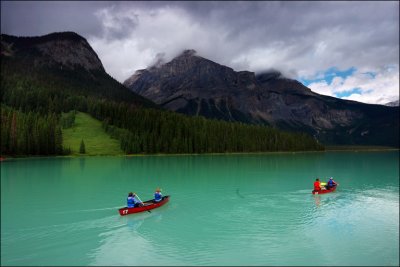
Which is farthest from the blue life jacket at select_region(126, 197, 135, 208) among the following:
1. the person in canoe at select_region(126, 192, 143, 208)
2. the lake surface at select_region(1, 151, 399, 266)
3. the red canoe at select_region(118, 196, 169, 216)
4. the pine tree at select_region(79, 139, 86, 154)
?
the pine tree at select_region(79, 139, 86, 154)

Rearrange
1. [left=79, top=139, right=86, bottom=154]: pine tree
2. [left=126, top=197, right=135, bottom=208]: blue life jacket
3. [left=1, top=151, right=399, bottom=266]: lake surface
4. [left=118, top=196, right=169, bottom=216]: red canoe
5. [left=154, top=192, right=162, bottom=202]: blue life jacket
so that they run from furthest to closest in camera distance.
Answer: [left=79, top=139, right=86, bottom=154]: pine tree, [left=154, top=192, right=162, bottom=202]: blue life jacket, [left=126, top=197, right=135, bottom=208]: blue life jacket, [left=118, top=196, right=169, bottom=216]: red canoe, [left=1, top=151, right=399, bottom=266]: lake surface

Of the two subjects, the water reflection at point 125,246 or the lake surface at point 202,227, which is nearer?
the water reflection at point 125,246

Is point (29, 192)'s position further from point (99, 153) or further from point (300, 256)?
point (99, 153)

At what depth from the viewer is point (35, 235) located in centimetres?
3641

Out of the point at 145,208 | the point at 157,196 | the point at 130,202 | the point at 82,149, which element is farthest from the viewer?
the point at 82,149

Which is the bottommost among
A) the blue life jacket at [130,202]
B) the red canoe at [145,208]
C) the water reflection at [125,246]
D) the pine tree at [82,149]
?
the water reflection at [125,246]

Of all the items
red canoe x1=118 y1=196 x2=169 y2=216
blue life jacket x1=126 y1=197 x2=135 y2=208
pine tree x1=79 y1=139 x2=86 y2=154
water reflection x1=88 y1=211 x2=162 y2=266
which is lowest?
water reflection x1=88 y1=211 x2=162 y2=266

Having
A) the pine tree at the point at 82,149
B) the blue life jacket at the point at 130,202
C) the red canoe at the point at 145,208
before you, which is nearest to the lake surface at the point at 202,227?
the red canoe at the point at 145,208

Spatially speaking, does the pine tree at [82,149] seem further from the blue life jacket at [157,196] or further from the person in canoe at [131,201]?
the person in canoe at [131,201]

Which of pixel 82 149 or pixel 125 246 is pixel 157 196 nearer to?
pixel 125 246

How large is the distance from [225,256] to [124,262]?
907cm

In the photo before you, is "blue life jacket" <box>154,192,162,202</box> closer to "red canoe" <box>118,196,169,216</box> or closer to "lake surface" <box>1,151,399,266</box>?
"red canoe" <box>118,196,169,216</box>

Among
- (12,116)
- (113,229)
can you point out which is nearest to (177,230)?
(113,229)

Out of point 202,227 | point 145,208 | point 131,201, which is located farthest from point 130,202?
point 202,227
